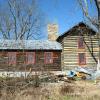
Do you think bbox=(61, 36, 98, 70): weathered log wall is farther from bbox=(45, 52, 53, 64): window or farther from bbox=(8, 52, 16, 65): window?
bbox=(8, 52, 16, 65): window

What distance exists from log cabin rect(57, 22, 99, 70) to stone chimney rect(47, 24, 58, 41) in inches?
45.8

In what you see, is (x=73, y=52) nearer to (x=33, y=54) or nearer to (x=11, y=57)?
(x=33, y=54)

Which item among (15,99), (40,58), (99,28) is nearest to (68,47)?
(40,58)

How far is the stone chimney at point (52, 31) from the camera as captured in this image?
36.9 m

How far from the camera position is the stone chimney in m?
36.9

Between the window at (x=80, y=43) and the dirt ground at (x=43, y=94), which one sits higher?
the window at (x=80, y=43)

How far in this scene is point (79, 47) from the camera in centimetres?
3566

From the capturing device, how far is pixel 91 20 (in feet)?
105

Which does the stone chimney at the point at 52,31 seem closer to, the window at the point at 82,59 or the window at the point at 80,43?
the window at the point at 80,43

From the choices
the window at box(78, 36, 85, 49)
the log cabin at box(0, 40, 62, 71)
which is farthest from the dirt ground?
the window at box(78, 36, 85, 49)

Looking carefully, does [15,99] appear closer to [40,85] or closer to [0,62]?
[40,85]

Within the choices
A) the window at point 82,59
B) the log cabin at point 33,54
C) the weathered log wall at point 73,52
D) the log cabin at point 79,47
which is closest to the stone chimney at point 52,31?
the log cabin at point 79,47

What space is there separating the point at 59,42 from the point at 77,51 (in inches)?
89.6

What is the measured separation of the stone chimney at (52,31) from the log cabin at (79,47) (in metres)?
1.16
